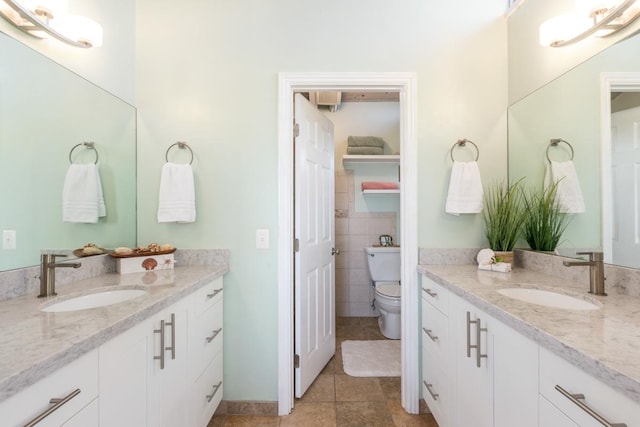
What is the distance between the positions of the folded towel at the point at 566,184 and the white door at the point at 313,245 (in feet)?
4.54

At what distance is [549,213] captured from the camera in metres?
1.51

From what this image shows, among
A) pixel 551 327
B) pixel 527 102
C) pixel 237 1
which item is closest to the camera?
pixel 551 327

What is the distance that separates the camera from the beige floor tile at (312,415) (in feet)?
5.40

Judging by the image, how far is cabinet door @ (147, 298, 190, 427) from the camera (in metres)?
1.04

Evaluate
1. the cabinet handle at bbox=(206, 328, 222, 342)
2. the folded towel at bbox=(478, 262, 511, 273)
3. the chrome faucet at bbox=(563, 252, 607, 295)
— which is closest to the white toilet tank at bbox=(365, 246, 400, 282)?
the folded towel at bbox=(478, 262, 511, 273)

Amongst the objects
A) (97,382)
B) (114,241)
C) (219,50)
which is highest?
(219,50)

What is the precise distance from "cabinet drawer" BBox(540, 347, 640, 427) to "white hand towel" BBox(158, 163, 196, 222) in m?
1.71

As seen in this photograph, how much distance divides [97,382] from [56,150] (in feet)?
3.48

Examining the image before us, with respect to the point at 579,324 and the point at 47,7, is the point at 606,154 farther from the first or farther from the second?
the point at 47,7

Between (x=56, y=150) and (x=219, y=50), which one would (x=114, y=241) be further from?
(x=219, y=50)

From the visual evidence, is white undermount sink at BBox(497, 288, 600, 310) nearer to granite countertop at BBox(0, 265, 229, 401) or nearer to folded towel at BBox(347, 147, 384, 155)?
granite countertop at BBox(0, 265, 229, 401)

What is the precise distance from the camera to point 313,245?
2.04 m

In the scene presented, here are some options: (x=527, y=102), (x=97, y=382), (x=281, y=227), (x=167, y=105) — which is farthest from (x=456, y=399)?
(x=167, y=105)

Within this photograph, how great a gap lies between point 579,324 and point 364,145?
2.48 m
